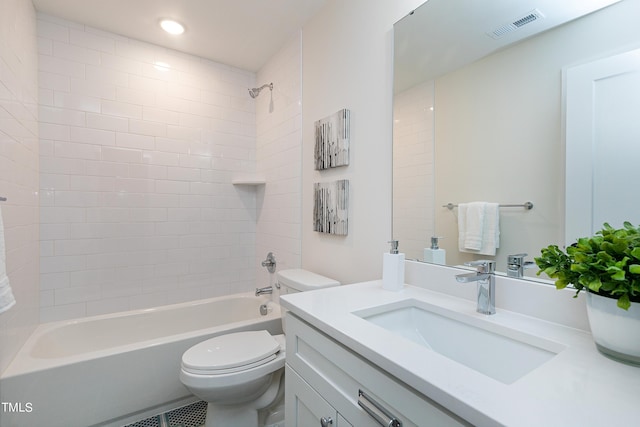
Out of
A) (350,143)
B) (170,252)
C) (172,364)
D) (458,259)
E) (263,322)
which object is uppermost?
(350,143)

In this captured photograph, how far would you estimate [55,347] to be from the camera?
1935mm

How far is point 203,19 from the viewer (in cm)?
206

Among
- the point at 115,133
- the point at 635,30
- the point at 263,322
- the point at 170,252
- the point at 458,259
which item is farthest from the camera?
the point at 170,252

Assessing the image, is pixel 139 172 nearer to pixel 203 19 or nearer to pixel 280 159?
pixel 280 159

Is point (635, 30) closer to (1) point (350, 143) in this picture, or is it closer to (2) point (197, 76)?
(1) point (350, 143)

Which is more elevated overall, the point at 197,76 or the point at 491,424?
the point at 197,76

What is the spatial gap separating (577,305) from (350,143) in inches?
47.4

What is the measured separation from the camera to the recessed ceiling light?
6.88 feet

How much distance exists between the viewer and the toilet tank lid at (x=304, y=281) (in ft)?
5.46

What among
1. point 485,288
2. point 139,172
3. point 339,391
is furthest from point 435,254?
point 139,172

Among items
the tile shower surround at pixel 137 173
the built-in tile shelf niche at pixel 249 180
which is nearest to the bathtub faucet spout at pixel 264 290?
the tile shower surround at pixel 137 173

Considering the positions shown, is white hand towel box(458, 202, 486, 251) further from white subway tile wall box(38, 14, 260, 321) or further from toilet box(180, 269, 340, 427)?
white subway tile wall box(38, 14, 260, 321)

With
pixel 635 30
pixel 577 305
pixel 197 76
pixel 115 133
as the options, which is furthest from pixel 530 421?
pixel 197 76

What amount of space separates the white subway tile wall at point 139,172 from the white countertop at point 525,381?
1639mm
